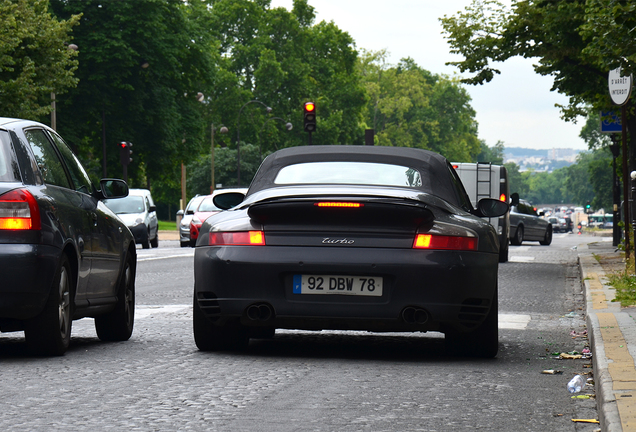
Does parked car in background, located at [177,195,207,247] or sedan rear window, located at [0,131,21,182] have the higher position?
sedan rear window, located at [0,131,21,182]

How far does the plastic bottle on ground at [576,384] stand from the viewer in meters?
6.42

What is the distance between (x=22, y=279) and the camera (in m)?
7.09

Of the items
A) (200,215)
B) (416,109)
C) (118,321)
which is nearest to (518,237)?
(200,215)

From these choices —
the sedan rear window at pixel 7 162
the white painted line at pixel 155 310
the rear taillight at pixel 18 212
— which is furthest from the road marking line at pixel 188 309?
the rear taillight at pixel 18 212

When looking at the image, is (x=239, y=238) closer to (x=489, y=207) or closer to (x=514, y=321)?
(x=489, y=207)

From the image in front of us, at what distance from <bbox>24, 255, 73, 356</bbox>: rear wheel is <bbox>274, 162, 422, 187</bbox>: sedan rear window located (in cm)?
168

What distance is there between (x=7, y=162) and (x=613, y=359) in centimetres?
395

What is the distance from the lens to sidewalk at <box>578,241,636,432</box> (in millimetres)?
4992

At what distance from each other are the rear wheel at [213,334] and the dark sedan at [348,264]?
15 cm

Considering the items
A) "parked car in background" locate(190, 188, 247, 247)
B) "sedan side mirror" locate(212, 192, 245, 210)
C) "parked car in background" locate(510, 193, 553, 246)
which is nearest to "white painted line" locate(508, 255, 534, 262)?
"parked car in background" locate(190, 188, 247, 247)

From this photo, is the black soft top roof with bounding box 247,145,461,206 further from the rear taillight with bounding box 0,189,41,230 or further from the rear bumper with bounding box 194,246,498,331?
the rear taillight with bounding box 0,189,41,230

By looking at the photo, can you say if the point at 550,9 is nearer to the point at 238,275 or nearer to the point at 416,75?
the point at 238,275

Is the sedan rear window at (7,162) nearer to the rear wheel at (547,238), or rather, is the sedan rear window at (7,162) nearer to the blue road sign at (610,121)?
the blue road sign at (610,121)

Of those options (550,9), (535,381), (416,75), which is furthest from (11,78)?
(416,75)
